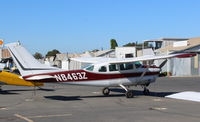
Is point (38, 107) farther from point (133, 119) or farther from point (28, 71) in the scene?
point (133, 119)

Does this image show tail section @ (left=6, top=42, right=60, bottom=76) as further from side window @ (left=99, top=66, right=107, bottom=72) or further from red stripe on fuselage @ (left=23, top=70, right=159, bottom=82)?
side window @ (left=99, top=66, right=107, bottom=72)

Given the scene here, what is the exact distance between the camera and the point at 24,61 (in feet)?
51.6

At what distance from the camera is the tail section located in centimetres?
1552

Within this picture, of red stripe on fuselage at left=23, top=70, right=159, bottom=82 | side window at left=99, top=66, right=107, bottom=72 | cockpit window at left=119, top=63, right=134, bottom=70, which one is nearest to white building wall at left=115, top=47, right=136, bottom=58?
cockpit window at left=119, top=63, right=134, bottom=70

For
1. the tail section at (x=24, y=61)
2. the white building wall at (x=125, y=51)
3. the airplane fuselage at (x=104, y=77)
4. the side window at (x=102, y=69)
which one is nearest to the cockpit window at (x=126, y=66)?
the airplane fuselage at (x=104, y=77)

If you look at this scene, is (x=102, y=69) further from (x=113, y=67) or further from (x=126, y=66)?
(x=126, y=66)

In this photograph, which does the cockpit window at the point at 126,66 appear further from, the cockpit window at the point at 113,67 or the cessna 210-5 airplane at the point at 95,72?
the cockpit window at the point at 113,67

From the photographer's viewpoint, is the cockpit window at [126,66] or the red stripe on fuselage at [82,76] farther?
the cockpit window at [126,66]

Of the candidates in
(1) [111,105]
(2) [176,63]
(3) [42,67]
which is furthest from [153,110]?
(2) [176,63]

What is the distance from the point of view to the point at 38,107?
12734mm

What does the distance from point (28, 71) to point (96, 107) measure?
4.29m

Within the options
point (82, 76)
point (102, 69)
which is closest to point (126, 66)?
point (102, 69)

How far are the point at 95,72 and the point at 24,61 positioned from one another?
3.50 metres

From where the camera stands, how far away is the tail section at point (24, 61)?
1552 cm
